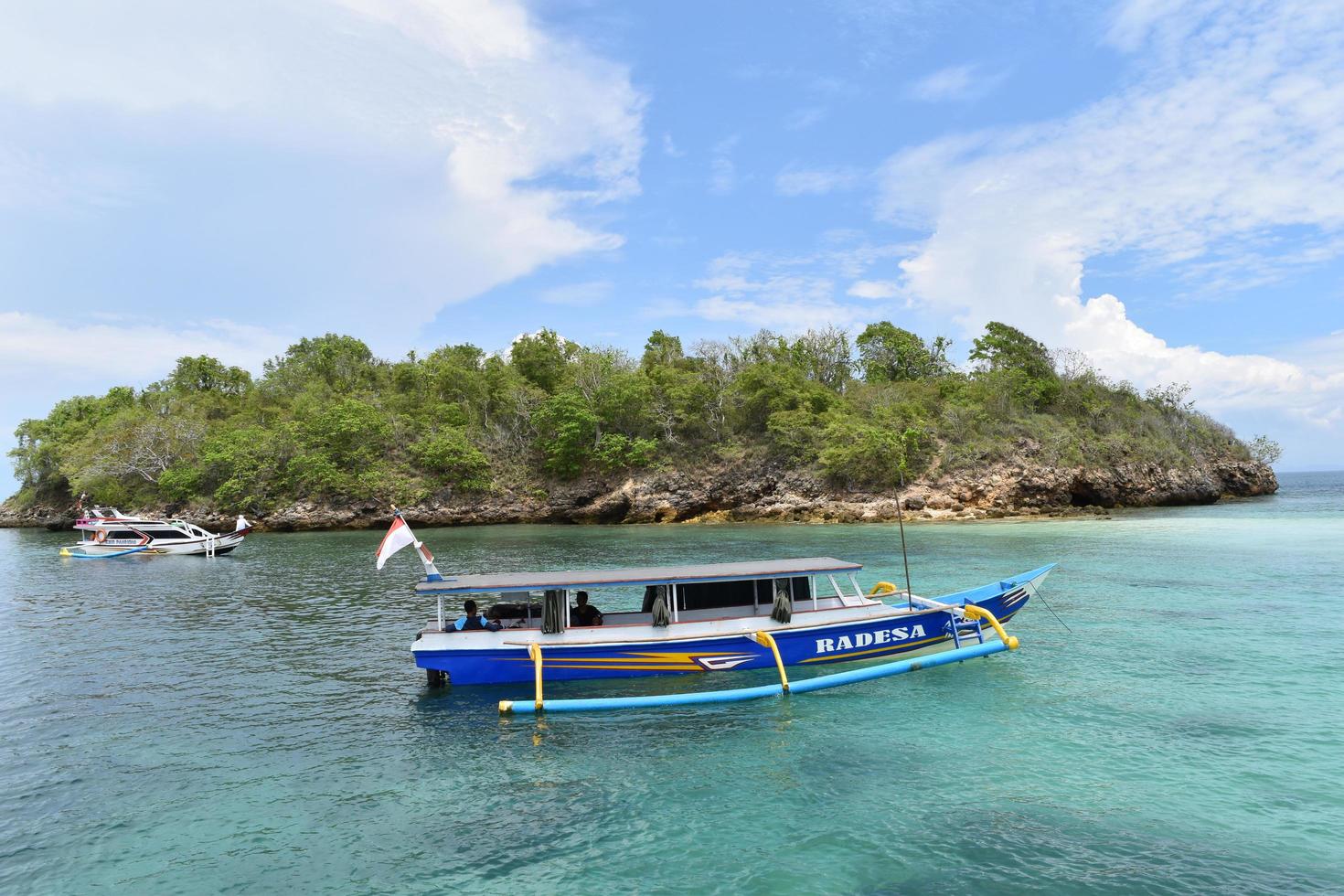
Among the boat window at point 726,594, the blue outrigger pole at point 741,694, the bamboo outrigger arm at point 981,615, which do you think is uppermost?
the boat window at point 726,594

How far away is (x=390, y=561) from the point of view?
38250 millimetres

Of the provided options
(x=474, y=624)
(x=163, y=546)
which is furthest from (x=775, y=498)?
(x=474, y=624)

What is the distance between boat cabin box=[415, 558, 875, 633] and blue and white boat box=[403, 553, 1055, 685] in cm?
3

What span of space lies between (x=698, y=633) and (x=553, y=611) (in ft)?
10.6

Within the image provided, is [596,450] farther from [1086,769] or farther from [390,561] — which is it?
[1086,769]

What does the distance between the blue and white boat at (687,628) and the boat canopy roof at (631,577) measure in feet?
0.09

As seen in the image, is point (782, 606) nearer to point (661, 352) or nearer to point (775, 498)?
point (775, 498)

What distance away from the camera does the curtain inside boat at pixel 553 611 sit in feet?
49.7

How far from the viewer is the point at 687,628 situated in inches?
606

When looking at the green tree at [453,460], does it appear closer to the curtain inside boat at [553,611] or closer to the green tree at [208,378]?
the green tree at [208,378]

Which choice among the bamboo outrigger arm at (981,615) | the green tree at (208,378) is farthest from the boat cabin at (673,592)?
the green tree at (208,378)

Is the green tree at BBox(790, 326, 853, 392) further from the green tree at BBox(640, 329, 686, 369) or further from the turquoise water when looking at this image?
the turquoise water

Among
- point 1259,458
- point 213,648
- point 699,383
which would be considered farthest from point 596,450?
point 1259,458

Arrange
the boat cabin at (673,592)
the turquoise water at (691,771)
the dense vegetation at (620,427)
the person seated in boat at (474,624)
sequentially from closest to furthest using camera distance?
the turquoise water at (691,771)
the boat cabin at (673,592)
the person seated in boat at (474,624)
the dense vegetation at (620,427)
